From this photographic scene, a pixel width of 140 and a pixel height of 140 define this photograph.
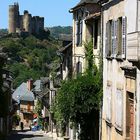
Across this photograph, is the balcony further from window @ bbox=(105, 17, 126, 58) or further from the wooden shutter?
the wooden shutter

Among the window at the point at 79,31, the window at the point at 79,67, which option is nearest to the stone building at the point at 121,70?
the window at the point at 79,31

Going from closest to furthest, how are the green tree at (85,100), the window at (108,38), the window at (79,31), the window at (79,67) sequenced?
the window at (108,38)
the green tree at (85,100)
the window at (79,31)
the window at (79,67)

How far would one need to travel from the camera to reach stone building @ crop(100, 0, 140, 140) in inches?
625

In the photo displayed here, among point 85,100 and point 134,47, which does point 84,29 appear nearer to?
point 85,100

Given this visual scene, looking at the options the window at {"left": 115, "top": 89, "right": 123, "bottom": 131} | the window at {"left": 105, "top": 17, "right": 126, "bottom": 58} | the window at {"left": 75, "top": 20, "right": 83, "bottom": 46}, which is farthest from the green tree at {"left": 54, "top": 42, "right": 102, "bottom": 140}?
the window at {"left": 115, "top": 89, "right": 123, "bottom": 131}

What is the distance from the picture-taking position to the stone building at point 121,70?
15867mm

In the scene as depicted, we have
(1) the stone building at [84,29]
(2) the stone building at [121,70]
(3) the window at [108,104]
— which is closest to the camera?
(2) the stone building at [121,70]

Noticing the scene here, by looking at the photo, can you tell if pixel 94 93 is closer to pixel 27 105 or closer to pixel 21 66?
pixel 27 105

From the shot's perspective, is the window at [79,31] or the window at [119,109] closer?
the window at [119,109]

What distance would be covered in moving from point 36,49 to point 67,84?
14515cm

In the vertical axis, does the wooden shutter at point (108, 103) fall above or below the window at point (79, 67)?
below

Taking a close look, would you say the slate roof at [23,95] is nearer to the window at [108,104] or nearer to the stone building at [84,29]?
the stone building at [84,29]

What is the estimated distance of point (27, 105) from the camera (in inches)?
A: 4161

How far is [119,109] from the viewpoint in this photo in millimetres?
20562
